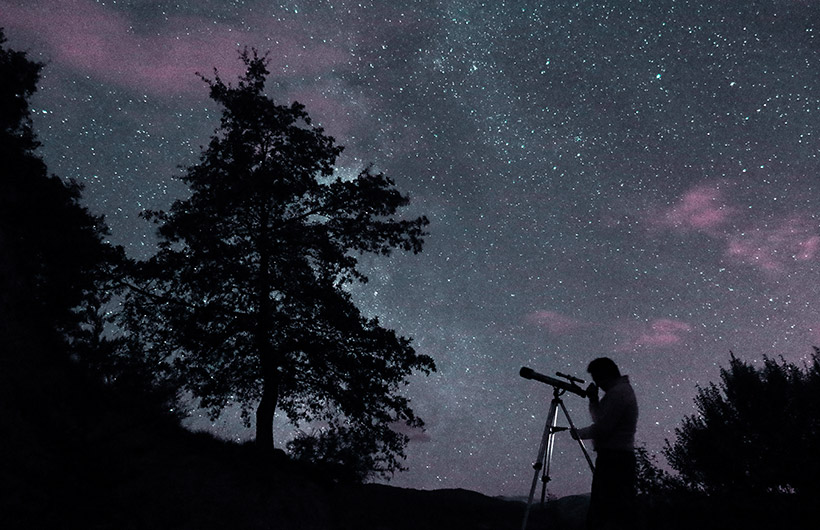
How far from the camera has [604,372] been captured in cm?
535

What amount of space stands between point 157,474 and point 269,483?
95.8 inches

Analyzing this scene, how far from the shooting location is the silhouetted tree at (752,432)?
87.8 ft

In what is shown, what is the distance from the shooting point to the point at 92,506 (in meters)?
7.98

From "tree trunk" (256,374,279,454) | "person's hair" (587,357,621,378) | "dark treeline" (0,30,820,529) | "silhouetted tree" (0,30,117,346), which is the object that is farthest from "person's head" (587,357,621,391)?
"silhouetted tree" (0,30,117,346)

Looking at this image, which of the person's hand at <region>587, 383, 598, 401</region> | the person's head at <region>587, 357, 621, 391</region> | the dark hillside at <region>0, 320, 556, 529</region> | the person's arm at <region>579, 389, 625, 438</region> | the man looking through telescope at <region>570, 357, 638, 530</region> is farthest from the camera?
the dark hillside at <region>0, 320, 556, 529</region>

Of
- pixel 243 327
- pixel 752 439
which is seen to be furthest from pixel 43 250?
pixel 752 439

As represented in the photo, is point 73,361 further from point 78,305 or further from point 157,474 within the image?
point 157,474

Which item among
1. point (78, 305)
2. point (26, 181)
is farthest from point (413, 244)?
point (26, 181)

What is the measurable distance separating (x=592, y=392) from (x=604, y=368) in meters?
0.40

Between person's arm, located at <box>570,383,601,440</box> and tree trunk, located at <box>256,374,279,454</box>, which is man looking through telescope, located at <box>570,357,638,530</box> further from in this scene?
tree trunk, located at <box>256,374,279,454</box>

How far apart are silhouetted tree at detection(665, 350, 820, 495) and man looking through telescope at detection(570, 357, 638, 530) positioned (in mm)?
26597

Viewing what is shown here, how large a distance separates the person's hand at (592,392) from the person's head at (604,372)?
0.18 m

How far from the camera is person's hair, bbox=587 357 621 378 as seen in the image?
5.35 m

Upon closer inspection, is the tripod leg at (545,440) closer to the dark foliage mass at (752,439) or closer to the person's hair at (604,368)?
the person's hair at (604,368)
